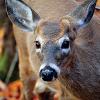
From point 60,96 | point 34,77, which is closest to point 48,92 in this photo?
point 34,77

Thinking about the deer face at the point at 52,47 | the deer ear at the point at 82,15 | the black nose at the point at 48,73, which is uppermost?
the deer ear at the point at 82,15

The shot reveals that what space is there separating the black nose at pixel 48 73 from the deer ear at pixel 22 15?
958 millimetres

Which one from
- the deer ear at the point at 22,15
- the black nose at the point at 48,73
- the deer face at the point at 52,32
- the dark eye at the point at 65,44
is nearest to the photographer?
the black nose at the point at 48,73

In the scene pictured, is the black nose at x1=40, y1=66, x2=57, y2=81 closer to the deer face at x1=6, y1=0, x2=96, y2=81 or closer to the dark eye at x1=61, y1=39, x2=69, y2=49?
the deer face at x1=6, y1=0, x2=96, y2=81

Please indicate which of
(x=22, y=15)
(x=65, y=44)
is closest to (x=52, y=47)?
(x=65, y=44)

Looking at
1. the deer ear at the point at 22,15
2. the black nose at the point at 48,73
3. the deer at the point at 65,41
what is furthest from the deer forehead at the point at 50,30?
the black nose at the point at 48,73

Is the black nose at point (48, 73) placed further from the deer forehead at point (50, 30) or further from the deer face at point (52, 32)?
the deer forehead at point (50, 30)

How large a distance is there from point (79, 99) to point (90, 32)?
2.98 ft

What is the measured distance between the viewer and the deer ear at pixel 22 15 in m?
9.68

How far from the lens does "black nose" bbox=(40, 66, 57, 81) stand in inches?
349

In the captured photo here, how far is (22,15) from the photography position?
9805 millimetres

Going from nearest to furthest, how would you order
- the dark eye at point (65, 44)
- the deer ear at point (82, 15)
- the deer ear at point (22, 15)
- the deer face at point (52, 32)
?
1. the deer face at point (52, 32)
2. the dark eye at point (65, 44)
3. the deer ear at point (82, 15)
4. the deer ear at point (22, 15)

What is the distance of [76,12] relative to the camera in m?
9.57

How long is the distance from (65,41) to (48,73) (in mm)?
538
